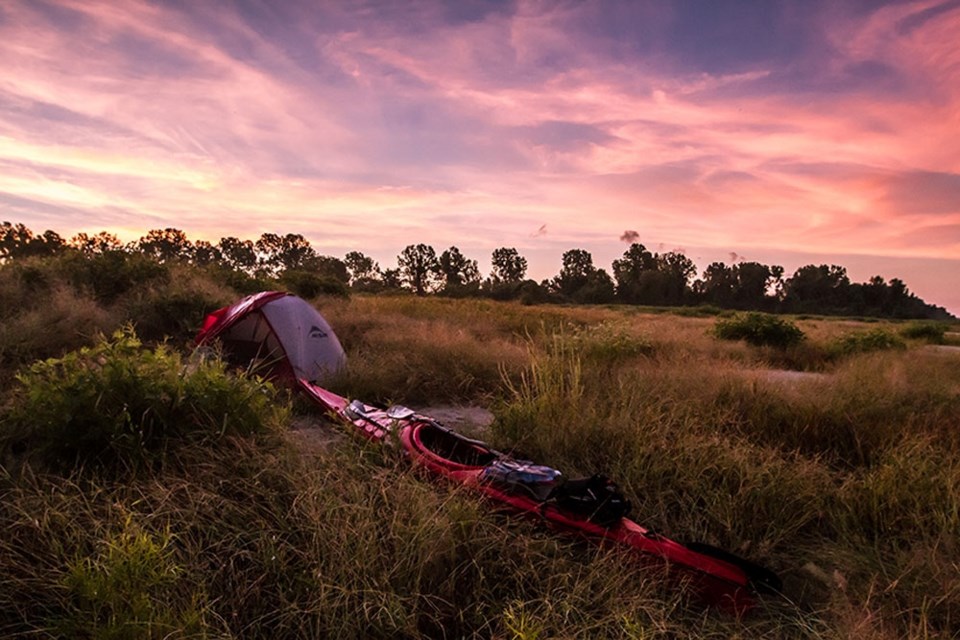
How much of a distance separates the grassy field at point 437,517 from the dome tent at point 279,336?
2627 millimetres

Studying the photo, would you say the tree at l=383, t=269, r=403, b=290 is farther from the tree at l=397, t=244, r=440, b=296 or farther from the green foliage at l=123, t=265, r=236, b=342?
the green foliage at l=123, t=265, r=236, b=342

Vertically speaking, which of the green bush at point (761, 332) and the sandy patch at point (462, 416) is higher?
the green bush at point (761, 332)

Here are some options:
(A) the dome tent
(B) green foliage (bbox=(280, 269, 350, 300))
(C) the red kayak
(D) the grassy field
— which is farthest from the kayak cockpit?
(B) green foliage (bbox=(280, 269, 350, 300))

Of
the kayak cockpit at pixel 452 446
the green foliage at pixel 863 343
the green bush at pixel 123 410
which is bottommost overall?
the kayak cockpit at pixel 452 446

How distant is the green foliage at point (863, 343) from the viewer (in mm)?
12875

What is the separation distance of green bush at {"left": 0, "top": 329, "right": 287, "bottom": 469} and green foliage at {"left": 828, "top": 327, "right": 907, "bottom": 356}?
13.2 meters

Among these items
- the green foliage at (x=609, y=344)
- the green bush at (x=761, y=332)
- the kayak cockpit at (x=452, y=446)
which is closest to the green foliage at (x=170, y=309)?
the green foliage at (x=609, y=344)

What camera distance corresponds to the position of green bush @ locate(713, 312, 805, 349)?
13.9 meters

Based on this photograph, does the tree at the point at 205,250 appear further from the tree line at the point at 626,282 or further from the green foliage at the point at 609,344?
the green foliage at the point at 609,344

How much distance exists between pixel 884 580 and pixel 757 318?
12744mm

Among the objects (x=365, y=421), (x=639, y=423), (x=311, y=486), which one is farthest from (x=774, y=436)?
(x=311, y=486)

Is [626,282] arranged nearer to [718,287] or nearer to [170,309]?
[718,287]

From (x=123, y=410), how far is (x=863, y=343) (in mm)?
15206

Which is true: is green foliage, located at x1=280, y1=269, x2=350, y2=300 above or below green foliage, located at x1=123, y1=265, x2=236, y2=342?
above
